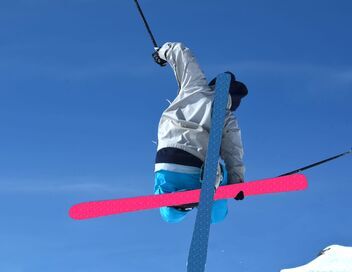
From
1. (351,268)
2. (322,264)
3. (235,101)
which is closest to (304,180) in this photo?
(235,101)

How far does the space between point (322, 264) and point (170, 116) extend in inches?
2584

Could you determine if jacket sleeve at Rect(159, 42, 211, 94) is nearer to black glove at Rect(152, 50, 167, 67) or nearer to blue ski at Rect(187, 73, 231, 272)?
black glove at Rect(152, 50, 167, 67)

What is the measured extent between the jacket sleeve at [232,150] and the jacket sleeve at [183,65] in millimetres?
550

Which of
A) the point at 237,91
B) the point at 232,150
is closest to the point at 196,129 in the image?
the point at 232,150

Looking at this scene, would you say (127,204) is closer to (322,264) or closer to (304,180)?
(304,180)

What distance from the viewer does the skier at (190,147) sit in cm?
583

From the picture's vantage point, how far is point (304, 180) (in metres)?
4.82

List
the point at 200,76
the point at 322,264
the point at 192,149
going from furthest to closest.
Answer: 1. the point at 322,264
2. the point at 200,76
3. the point at 192,149

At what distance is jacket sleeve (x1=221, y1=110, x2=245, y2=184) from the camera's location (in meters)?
5.95

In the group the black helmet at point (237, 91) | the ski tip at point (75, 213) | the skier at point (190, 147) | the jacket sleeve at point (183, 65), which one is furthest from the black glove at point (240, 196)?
the jacket sleeve at point (183, 65)

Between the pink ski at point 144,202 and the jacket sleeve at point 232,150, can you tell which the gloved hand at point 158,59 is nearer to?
the jacket sleeve at point 232,150

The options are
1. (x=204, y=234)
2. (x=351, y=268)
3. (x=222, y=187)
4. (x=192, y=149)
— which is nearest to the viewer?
(x=204, y=234)

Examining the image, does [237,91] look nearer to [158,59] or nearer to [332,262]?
[158,59]

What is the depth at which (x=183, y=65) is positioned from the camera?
6520mm
